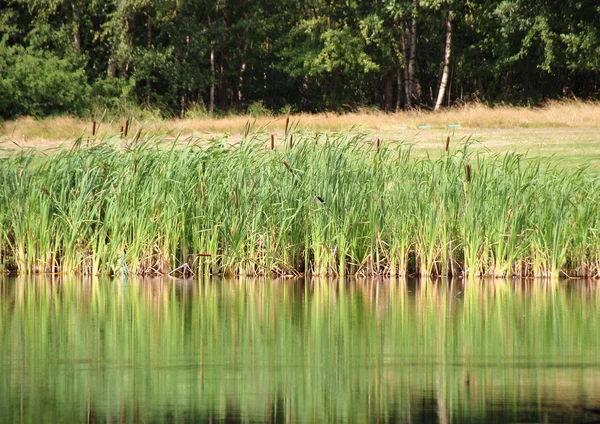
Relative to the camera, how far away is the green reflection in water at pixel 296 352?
5.21m

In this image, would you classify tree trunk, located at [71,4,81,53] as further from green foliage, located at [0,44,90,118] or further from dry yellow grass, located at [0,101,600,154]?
dry yellow grass, located at [0,101,600,154]

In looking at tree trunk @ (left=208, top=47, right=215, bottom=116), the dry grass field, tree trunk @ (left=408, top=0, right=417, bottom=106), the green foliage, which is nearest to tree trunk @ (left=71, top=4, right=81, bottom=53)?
the green foliage

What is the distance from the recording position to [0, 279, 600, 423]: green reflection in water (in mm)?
5211

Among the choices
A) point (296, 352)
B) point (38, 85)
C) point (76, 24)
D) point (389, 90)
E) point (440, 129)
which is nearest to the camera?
point (296, 352)

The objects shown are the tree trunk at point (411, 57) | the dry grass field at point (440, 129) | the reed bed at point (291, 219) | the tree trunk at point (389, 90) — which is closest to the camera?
the reed bed at point (291, 219)

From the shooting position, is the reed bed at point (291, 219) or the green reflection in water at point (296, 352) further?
the reed bed at point (291, 219)

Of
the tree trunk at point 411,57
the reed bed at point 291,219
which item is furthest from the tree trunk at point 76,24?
the reed bed at point 291,219

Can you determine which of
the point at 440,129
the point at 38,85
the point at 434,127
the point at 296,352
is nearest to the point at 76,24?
the point at 38,85

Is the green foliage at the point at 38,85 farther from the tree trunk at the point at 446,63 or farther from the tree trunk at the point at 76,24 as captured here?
the tree trunk at the point at 446,63

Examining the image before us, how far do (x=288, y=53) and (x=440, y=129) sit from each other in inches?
690

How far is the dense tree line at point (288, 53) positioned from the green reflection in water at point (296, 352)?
83.2 feet

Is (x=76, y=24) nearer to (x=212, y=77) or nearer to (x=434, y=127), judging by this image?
(x=212, y=77)

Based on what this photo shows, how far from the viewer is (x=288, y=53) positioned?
137 ft

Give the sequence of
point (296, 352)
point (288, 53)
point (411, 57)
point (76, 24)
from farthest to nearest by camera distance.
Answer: point (288, 53), point (411, 57), point (76, 24), point (296, 352)
